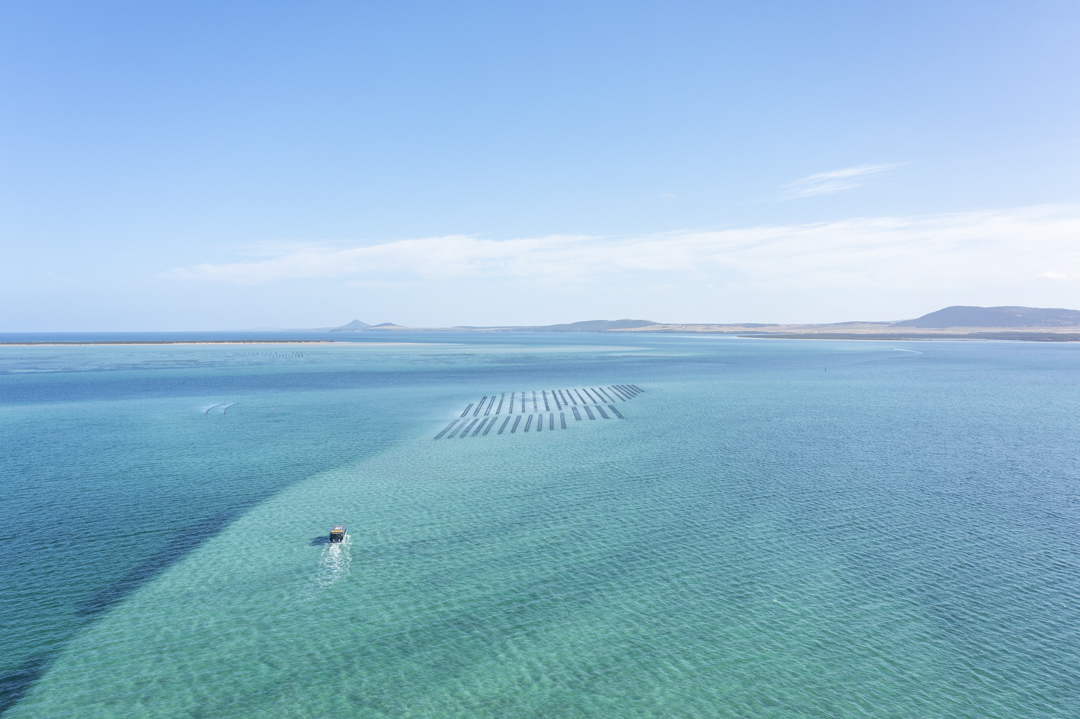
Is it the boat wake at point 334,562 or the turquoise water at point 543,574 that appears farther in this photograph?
the boat wake at point 334,562

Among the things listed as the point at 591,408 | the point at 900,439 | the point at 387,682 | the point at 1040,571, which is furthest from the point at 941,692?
the point at 591,408

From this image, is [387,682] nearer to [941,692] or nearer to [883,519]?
[941,692]

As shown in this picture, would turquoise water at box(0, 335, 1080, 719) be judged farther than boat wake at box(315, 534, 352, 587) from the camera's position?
No

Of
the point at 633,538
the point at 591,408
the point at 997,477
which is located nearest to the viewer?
the point at 633,538

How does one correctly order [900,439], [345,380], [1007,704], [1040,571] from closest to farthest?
[1007,704] → [1040,571] → [900,439] → [345,380]

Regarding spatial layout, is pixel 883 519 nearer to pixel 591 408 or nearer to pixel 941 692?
pixel 941 692

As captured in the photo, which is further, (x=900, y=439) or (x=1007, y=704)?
(x=900, y=439)

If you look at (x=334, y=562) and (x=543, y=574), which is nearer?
(x=543, y=574)
